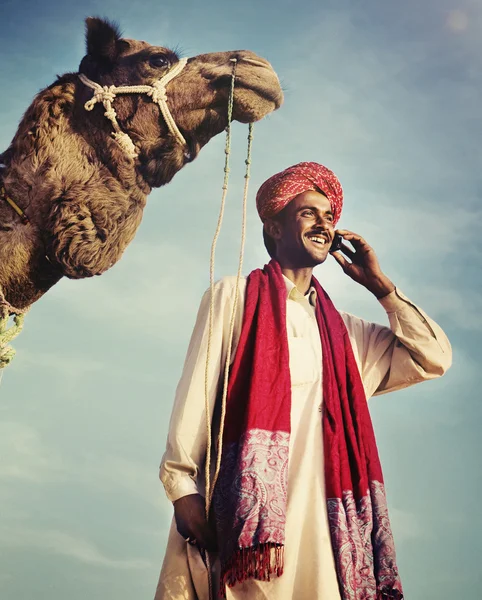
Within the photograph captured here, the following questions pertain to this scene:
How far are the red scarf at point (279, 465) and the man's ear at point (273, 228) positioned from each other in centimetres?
48

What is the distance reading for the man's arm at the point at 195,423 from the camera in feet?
7.98

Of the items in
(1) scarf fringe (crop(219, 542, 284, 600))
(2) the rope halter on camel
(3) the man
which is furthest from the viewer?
(2) the rope halter on camel

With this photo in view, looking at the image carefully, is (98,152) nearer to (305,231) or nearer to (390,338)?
(305,231)

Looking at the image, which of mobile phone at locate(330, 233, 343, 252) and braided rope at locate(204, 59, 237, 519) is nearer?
braided rope at locate(204, 59, 237, 519)

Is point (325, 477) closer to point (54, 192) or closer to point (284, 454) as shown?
point (284, 454)

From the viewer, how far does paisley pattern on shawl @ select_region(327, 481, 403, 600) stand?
2422 mm

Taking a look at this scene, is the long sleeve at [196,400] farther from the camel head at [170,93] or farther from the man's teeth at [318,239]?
the camel head at [170,93]

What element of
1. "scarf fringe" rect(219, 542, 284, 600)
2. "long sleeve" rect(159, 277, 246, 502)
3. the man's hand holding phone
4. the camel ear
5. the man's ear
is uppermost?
the camel ear

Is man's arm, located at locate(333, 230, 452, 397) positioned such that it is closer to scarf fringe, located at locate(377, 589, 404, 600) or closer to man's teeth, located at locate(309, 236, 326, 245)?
man's teeth, located at locate(309, 236, 326, 245)

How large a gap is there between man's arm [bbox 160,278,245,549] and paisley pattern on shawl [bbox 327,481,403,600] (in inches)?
19.8

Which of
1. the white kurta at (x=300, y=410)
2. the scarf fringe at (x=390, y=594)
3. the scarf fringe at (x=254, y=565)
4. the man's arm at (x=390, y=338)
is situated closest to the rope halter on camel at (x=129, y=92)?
the white kurta at (x=300, y=410)

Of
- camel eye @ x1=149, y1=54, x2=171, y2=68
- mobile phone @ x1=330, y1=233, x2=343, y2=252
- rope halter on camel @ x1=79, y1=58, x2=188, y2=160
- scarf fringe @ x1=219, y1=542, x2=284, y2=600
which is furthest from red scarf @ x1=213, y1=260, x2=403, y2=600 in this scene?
camel eye @ x1=149, y1=54, x2=171, y2=68

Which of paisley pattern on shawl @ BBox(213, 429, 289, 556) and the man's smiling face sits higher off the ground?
the man's smiling face

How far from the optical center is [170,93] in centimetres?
311
